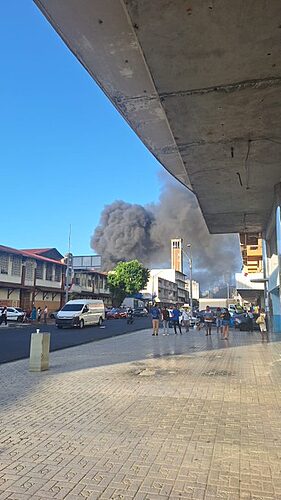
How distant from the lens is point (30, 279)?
38094 mm

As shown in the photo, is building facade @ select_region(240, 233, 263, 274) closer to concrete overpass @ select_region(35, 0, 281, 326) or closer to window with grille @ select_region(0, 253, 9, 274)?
concrete overpass @ select_region(35, 0, 281, 326)

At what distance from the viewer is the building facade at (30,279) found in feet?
113

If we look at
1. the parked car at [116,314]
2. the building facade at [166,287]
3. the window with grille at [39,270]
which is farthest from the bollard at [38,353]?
the building facade at [166,287]

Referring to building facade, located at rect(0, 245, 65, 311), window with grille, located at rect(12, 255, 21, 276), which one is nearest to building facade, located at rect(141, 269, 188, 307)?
building facade, located at rect(0, 245, 65, 311)

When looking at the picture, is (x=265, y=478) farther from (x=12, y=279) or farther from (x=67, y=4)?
(x=12, y=279)

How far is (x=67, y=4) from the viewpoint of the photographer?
427 centimetres

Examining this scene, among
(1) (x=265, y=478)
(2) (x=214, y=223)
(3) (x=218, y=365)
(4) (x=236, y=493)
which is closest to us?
(4) (x=236, y=493)

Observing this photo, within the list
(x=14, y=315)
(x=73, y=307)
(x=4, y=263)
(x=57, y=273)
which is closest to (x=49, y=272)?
(x=57, y=273)

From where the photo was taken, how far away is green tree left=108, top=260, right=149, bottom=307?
192 ft

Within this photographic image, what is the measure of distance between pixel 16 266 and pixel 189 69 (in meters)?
32.8

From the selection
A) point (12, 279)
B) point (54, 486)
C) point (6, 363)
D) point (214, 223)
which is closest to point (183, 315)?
point (214, 223)

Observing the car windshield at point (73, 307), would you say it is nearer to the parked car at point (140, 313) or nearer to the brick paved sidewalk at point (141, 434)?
the brick paved sidewalk at point (141, 434)

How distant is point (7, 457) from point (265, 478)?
2241 millimetres

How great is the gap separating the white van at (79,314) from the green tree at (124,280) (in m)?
30.6
